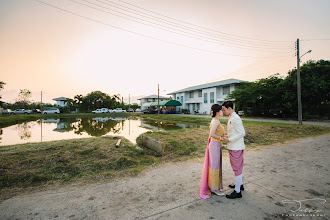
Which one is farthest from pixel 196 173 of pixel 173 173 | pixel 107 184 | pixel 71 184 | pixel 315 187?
pixel 71 184

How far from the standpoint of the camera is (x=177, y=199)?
2.72m

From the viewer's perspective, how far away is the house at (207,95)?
28.7 meters

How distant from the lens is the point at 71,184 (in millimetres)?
3395

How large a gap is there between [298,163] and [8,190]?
6.97 m

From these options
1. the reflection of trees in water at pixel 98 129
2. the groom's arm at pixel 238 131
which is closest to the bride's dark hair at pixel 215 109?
the groom's arm at pixel 238 131

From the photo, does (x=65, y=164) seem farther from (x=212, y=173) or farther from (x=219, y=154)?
(x=219, y=154)

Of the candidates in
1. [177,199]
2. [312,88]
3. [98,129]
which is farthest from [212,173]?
[312,88]

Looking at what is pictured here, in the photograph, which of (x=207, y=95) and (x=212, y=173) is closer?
(x=212, y=173)

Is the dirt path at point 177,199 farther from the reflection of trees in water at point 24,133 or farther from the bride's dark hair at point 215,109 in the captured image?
the reflection of trees in water at point 24,133

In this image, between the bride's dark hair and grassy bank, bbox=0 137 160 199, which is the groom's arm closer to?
the bride's dark hair

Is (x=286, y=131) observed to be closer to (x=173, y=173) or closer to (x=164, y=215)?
(x=173, y=173)

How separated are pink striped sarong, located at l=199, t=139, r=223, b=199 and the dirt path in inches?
7.5

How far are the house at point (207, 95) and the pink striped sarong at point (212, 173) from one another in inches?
A: 1037

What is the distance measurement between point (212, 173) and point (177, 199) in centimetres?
77
